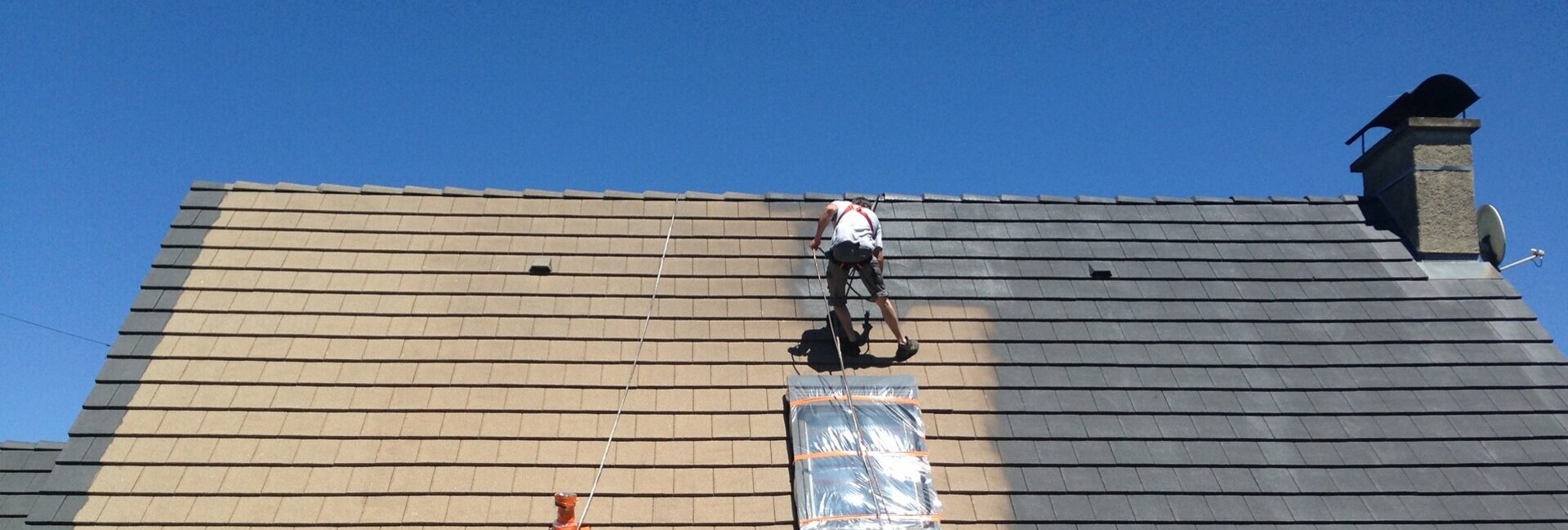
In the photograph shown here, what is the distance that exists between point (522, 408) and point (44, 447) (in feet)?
12.7

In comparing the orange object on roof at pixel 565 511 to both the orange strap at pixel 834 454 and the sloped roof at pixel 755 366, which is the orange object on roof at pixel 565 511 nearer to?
the sloped roof at pixel 755 366

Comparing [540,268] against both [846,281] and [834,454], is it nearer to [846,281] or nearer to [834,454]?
[846,281]

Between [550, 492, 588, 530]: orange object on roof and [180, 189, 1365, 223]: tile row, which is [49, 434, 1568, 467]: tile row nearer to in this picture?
[550, 492, 588, 530]: orange object on roof

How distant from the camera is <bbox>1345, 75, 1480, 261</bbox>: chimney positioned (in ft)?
28.5

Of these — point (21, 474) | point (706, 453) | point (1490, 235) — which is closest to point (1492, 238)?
point (1490, 235)

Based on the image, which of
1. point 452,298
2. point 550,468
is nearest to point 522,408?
point 550,468

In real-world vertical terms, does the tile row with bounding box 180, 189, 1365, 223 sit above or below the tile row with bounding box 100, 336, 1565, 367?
above

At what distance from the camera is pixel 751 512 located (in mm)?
6250

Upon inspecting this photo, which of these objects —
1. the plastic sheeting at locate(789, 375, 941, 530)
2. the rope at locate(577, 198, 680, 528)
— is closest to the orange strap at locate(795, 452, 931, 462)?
the plastic sheeting at locate(789, 375, 941, 530)

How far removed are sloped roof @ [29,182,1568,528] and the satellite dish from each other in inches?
22.7

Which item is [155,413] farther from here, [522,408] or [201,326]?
[522,408]

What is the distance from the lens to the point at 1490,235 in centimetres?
888

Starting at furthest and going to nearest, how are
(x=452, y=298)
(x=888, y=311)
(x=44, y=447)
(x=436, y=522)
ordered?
(x=44, y=447)
(x=452, y=298)
(x=888, y=311)
(x=436, y=522)

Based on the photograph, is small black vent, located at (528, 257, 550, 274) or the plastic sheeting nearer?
the plastic sheeting
